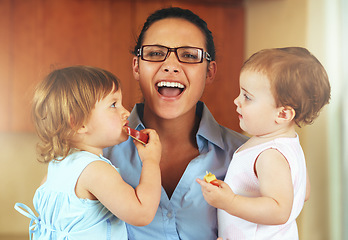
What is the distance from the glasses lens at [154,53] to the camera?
4.30 ft

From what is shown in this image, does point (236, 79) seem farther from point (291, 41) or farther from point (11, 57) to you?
point (11, 57)

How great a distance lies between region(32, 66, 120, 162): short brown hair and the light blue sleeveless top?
0.05 meters

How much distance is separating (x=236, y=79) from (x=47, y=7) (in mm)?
1310

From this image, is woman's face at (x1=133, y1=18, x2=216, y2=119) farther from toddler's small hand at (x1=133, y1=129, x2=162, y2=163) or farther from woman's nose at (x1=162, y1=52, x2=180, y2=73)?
toddler's small hand at (x1=133, y1=129, x2=162, y2=163)

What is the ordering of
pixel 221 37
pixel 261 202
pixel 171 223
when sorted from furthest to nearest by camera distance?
pixel 221 37, pixel 171 223, pixel 261 202

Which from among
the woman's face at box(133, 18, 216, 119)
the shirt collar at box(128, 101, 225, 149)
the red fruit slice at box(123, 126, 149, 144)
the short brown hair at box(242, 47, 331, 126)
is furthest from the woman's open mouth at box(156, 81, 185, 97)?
the short brown hair at box(242, 47, 331, 126)

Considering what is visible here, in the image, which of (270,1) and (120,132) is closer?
(120,132)

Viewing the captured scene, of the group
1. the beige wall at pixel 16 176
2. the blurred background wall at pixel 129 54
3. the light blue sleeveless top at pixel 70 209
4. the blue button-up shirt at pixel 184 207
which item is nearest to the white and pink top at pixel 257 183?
the blue button-up shirt at pixel 184 207

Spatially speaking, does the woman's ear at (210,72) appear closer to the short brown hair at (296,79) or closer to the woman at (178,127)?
the woman at (178,127)

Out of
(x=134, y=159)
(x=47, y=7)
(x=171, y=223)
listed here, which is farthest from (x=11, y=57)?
(x=171, y=223)

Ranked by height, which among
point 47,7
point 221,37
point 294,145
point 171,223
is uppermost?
point 47,7

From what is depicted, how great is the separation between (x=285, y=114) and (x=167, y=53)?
1.53ft

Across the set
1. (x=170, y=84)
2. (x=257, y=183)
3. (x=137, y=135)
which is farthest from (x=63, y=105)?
(x=257, y=183)

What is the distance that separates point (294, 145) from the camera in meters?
1.01
